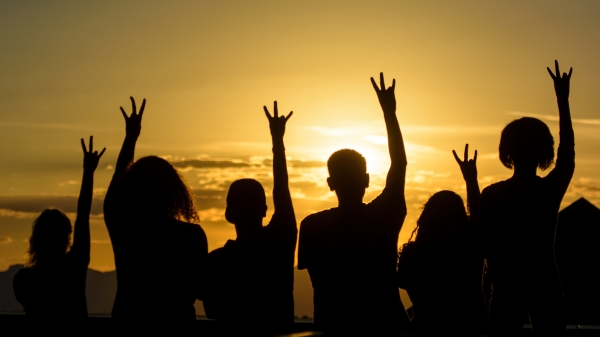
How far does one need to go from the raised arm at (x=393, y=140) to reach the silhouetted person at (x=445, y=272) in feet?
1.24

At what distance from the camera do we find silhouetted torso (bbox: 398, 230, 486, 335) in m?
3.97

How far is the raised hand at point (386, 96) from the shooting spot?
14.1 ft

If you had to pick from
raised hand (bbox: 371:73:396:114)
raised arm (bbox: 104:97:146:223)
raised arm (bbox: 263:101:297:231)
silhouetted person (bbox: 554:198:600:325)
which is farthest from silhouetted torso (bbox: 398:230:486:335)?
silhouetted person (bbox: 554:198:600:325)

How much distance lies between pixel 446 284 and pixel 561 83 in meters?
1.54

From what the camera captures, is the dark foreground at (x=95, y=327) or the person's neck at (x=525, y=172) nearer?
the dark foreground at (x=95, y=327)

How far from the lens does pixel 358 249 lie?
373cm

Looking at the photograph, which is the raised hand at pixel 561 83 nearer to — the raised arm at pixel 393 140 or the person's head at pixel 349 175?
the raised arm at pixel 393 140

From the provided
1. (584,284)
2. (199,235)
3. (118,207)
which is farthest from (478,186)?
(584,284)

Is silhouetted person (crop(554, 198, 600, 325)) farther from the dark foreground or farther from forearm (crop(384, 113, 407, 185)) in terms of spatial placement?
forearm (crop(384, 113, 407, 185))

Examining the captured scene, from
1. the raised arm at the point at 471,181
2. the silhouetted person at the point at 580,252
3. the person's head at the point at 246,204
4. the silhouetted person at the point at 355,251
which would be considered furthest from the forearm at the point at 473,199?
the silhouetted person at the point at 580,252

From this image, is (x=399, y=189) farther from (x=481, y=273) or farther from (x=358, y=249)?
(x=481, y=273)

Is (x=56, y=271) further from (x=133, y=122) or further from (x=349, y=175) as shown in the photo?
(x=349, y=175)

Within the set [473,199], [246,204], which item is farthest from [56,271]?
[473,199]

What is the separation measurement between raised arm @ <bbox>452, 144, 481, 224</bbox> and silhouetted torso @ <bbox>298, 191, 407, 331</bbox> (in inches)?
43.2
